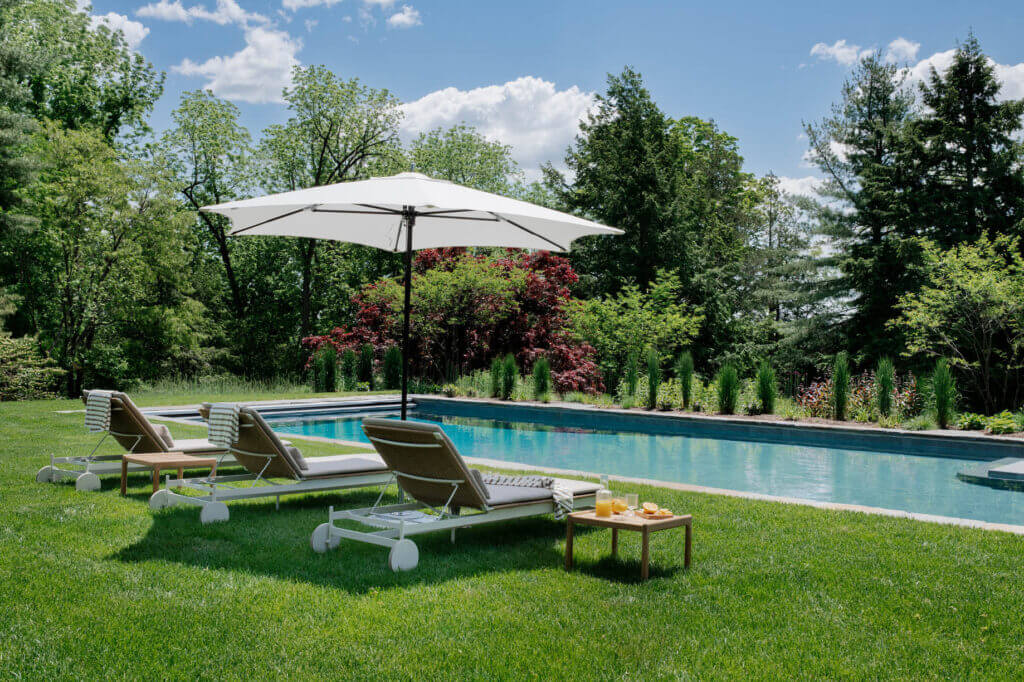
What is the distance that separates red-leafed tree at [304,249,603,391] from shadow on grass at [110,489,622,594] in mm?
12195

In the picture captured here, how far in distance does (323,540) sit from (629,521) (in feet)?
5.76

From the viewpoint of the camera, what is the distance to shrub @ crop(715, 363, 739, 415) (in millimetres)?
13656

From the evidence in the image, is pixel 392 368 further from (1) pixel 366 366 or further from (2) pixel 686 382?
(2) pixel 686 382

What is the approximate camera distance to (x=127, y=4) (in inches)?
926

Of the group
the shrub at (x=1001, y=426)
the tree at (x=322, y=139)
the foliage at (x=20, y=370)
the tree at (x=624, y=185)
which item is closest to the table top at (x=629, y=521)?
the shrub at (x=1001, y=426)

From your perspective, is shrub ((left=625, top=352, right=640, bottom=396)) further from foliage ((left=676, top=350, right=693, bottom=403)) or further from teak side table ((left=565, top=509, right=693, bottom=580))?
teak side table ((left=565, top=509, right=693, bottom=580))

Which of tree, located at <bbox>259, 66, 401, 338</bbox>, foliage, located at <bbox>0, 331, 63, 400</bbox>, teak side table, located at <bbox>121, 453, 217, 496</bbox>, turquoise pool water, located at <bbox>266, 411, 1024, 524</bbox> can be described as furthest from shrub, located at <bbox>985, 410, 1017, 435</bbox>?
tree, located at <bbox>259, 66, 401, 338</bbox>

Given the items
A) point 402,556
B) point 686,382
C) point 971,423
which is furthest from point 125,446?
point 971,423

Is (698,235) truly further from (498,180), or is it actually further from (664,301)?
(498,180)

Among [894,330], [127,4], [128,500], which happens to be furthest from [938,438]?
[127,4]

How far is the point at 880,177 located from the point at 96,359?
19979 mm

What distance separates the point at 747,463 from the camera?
1000cm

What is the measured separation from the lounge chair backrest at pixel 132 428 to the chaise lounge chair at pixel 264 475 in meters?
0.75

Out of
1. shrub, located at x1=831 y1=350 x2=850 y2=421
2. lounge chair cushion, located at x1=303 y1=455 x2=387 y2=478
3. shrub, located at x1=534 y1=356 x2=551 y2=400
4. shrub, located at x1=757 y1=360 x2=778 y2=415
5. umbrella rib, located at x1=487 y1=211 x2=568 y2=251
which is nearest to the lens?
lounge chair cushion, located at x1=303 y1=455 x2=387 y2=478
